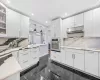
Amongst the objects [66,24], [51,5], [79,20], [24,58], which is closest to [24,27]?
[24,58]

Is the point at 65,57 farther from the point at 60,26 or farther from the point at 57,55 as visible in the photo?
the point at 60,26

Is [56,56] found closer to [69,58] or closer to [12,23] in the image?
[69,58]

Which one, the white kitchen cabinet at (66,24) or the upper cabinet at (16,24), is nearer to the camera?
the upper cabinet at (16,24)

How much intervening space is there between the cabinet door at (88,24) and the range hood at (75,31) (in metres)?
0.22

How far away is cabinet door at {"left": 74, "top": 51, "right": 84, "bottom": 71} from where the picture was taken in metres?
2.34

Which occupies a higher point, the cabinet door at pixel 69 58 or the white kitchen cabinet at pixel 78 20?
the white kitchen cabinet at pixel 78 20

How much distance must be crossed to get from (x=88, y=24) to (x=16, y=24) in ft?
9.61

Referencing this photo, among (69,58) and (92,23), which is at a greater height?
(92,23)

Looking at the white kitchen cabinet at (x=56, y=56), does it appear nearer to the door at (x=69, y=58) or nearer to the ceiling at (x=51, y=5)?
the door at (x=69, y=58)

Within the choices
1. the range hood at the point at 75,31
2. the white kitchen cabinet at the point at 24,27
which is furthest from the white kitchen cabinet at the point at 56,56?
the white kitchen cabinet at the point at 24,27

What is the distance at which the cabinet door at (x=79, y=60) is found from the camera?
234 centimetres

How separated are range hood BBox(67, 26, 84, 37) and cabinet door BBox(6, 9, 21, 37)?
2423 millimetres

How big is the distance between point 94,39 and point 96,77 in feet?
4.56

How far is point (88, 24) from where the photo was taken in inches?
100
